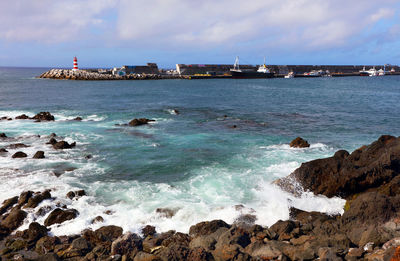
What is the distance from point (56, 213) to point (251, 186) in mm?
9175

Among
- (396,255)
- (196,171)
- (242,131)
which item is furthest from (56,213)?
(242,131)

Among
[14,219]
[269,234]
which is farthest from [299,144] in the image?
[14,219]

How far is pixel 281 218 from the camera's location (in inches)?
494

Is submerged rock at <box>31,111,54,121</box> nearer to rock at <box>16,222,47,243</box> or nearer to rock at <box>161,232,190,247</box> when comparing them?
rock at <box>16,222,47,243</box>

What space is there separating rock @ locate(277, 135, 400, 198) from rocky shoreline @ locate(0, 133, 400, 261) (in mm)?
40

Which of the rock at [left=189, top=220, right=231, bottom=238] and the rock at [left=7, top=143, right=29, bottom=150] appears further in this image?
the rock at [left=7, top=143, right=29, bottom=150]

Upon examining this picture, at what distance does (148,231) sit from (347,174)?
29.4ft

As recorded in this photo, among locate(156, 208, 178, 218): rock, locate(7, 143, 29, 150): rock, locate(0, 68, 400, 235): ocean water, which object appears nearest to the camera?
locate(156, 208, 178, 218): rock

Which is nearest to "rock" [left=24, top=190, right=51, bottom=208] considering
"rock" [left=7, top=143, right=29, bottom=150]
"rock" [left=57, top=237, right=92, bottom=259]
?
"rock" [left=57, top=237, right=92, bottom=259]

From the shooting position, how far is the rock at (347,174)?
44.1ft

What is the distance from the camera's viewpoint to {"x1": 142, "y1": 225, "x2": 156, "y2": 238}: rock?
1160 centimetres

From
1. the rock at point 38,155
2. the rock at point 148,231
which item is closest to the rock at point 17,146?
the rock at point 38,155

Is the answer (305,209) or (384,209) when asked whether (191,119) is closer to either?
(305,209)

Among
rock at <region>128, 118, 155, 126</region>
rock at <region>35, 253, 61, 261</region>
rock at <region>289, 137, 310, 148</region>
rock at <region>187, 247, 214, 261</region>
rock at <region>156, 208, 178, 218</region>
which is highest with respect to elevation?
rock at <region>128, 118, 155, 126</region>
